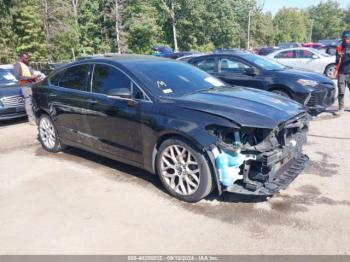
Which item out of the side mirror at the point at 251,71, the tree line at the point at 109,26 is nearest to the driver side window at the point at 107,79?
the side mirror at the point at 251,71

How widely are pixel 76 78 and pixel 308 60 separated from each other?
1283cm

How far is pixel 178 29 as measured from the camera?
45.2m

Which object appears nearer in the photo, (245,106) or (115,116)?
(245,106)

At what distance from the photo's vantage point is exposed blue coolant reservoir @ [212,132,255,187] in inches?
144

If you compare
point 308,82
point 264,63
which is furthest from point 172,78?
point 264,63

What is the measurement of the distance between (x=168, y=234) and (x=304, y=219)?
141 centimetres

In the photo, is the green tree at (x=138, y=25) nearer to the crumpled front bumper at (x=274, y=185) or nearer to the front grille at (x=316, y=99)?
the front grille at (x=316, y=99)

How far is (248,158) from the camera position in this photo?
365 centimetres

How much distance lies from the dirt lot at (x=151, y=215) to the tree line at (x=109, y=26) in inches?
921

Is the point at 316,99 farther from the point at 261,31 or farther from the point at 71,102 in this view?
the point at 261,31

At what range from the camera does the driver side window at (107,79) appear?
451 cm

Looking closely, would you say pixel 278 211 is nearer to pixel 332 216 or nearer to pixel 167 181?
pixel 332 216

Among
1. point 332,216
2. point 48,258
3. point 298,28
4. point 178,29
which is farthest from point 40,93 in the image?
point 298,28

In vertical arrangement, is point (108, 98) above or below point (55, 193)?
above
